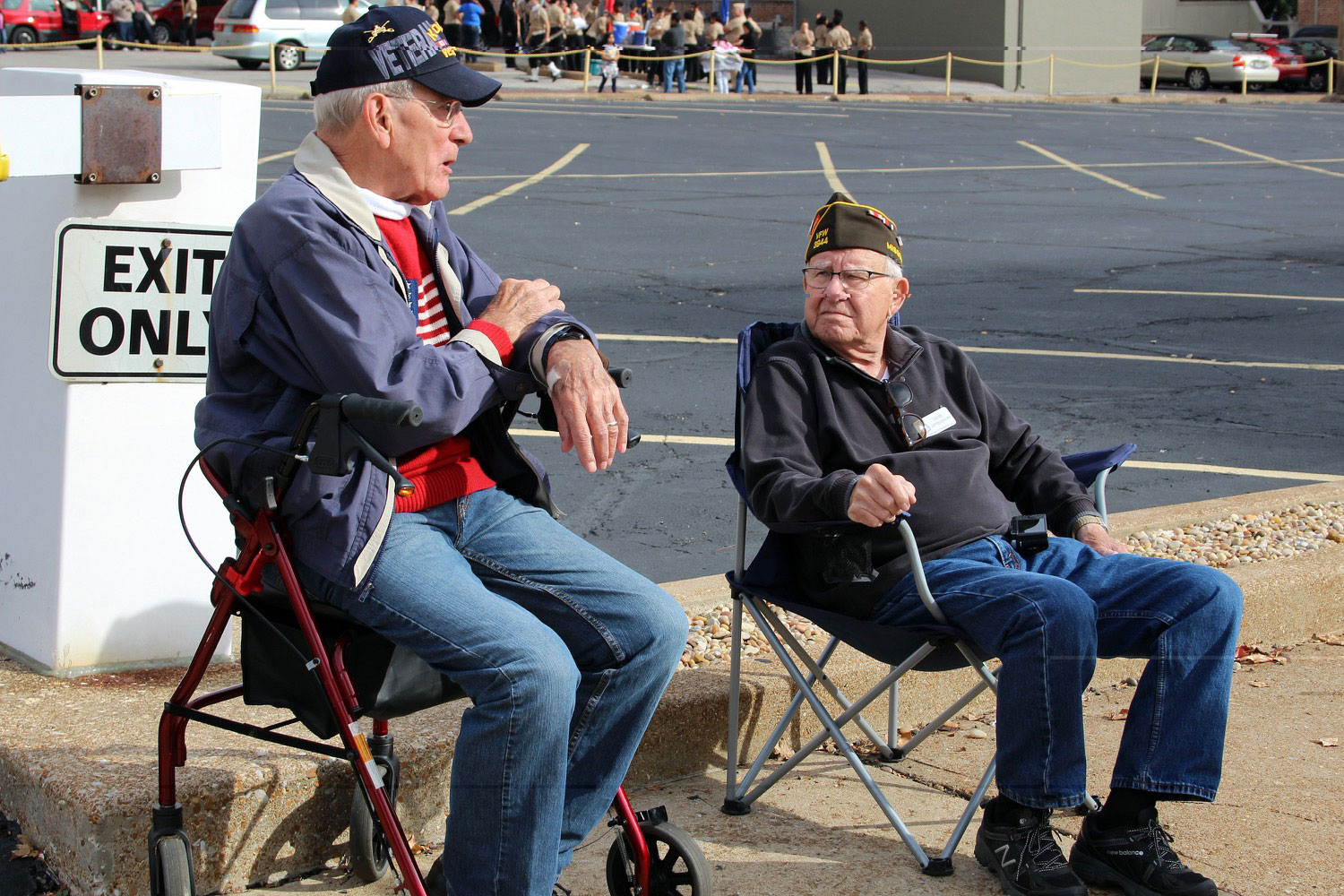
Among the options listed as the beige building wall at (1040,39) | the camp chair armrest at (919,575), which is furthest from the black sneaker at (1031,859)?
the beige building wall at (1040,39)

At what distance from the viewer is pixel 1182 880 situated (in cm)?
322

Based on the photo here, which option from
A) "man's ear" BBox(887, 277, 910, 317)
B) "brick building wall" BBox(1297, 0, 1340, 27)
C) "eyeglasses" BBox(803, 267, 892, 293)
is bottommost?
"man's ear" BBox(887, 277, 910, 317)

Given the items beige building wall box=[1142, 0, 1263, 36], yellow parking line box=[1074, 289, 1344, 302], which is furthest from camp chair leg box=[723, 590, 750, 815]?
beige building wall box=[1142, 0, 1263, 36]

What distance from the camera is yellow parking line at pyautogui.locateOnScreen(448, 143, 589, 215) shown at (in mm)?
14078

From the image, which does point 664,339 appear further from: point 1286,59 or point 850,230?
point 1286,59

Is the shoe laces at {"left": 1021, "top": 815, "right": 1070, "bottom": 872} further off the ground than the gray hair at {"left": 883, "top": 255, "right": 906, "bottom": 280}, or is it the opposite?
the gray hair at {"left": 883, "top": 255, "right": 906, "bottom": 280}

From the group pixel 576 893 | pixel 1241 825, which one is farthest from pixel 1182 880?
pixel 576 893

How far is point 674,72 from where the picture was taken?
31.9 metres

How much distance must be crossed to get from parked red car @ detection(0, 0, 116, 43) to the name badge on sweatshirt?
3635 centimetres

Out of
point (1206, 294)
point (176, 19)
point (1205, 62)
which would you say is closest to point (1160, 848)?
point (1206, 294)

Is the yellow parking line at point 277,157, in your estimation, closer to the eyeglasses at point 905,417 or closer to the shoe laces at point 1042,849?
the eyeglasses at point 905,417

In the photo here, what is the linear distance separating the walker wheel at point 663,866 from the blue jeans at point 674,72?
95.2ft

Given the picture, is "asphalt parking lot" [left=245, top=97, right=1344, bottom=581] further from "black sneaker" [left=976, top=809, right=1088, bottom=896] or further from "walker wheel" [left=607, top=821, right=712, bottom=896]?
"walker wheel" [left=607, top=821, right=712, bottom=896]

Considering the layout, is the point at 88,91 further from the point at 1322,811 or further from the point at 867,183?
the point at 867,183
